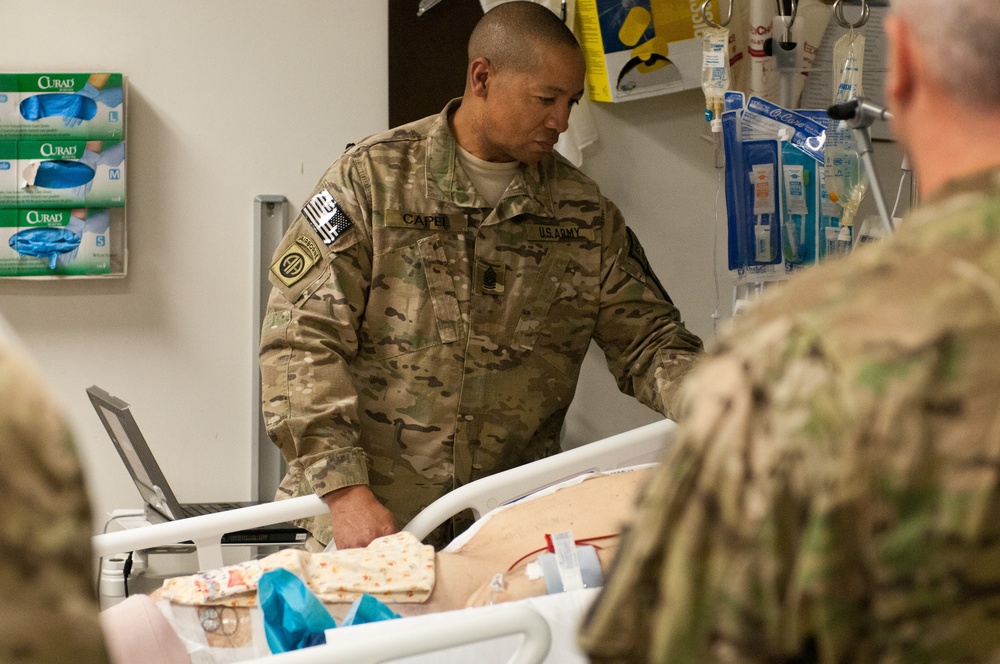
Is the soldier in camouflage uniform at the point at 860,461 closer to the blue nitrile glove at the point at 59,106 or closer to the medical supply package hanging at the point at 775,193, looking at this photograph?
the medical supply package hanging at the point at 775,193

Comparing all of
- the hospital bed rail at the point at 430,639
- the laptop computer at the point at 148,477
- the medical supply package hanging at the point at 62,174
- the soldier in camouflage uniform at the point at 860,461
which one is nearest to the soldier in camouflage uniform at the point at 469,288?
the laptop computer at the point at 148,477

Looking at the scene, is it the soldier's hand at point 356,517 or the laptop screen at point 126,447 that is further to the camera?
the laptop screen at point 126,447

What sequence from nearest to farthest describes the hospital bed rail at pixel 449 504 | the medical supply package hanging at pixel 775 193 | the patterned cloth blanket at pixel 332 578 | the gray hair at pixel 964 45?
the gray hair at pixel 964 45, the patterned cloth blanket at pixel 332 578, the hospital bed rail at pixel 449 504, the medical supply package hanging at pixel 775 193

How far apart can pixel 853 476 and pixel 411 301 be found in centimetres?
152

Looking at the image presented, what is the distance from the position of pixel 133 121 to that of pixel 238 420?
2.73ft

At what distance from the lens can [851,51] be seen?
182 centimetres

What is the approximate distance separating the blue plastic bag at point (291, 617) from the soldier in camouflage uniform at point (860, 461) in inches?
28.4

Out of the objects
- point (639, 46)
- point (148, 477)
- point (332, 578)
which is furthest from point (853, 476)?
point (639, 46)

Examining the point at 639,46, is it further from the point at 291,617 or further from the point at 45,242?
the point at 291,617

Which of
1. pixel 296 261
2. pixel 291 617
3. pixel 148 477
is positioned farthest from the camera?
pixel 148 477

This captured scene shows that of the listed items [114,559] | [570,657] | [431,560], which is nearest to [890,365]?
[570,657]

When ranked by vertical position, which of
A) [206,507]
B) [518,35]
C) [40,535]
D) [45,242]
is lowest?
[206,507]

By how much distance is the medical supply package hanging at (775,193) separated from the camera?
5.93 ft

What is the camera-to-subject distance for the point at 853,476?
0.63 m
